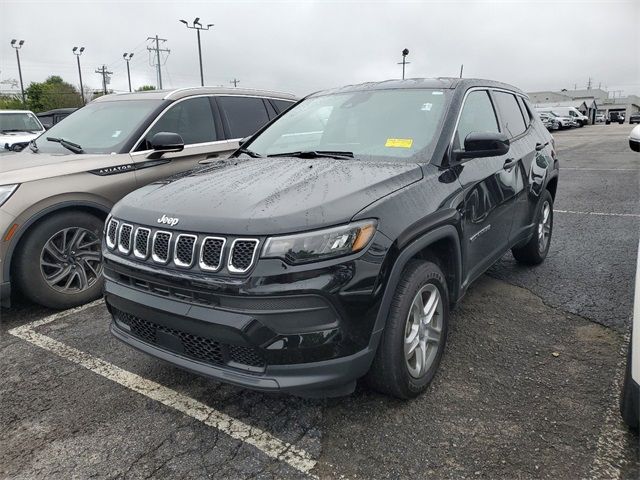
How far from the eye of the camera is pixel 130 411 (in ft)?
9.04

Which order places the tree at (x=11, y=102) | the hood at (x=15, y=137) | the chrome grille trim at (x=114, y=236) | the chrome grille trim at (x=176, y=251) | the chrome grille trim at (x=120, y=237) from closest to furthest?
1. the chrome grille trim at (x=176, y=251)
2. the chrome grille trim at (x=120, y=237)
3. the chrome grille trim at (x=114, y=236)
4. the hood at (x=15, y=137)
5. the tree at (x=11, y=102)

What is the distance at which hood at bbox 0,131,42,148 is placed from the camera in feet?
39.8

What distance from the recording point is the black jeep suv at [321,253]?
222cm

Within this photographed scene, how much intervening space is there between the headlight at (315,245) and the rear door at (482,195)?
112 centimetres

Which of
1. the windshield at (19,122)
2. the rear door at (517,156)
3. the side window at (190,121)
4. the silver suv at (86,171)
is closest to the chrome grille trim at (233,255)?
the silver suv at (86,171)

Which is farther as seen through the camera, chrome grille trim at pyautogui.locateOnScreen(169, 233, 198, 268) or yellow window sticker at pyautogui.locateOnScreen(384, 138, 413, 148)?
yellow window sticker at pyautogui.locateOnScreen(384, 138, 413, 148)

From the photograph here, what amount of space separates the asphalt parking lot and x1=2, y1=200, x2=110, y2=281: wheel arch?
0.53 meters

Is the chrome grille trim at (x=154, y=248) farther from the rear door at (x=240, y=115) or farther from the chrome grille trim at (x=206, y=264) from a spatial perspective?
the rear door at (x=240, y=115)

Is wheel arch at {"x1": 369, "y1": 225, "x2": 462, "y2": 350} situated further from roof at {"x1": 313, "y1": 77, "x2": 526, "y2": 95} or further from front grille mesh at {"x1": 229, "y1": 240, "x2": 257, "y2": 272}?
roof at {"x1": 313, "y1": 77, "x2": 526, "y2": 95}

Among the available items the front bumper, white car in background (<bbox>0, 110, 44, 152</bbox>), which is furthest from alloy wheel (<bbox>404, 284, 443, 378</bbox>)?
white car in background (<bbox>0, 110, 44, 152</bbox>)

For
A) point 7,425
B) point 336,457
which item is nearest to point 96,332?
point 7,425

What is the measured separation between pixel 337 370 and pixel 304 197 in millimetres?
827

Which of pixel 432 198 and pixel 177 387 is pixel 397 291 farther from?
pixel 177 387

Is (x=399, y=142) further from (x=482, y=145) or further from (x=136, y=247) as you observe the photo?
(x=136, y=247)
